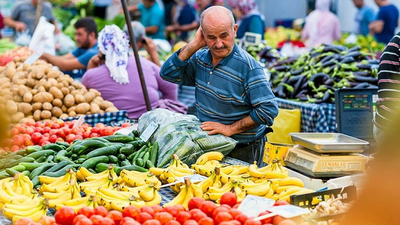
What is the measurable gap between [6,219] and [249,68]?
1881 millimetres

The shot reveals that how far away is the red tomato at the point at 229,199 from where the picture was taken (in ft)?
8.28

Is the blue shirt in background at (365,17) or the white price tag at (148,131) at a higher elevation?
the blue shirt in background at (365,17)

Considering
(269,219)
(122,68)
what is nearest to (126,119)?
(122,68)

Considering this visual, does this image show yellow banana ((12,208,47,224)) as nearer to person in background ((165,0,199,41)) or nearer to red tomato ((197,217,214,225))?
red tomato ((197,217,214,225))

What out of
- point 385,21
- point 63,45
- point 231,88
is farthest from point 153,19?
point 231,88

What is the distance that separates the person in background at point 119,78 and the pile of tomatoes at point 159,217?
3.51 metres

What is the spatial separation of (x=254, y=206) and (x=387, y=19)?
858 centimetres

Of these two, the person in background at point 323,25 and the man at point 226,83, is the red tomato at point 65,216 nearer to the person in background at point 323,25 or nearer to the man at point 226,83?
the man at point 226,83

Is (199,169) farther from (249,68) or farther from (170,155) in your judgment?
(249,68)

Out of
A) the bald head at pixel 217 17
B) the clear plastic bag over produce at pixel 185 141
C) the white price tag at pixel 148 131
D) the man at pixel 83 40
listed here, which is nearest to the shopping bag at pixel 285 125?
the clear plastic bag over produce at pixel 185 141

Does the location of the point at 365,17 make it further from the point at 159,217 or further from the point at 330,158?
the point at 159,217

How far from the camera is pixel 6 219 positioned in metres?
2.67

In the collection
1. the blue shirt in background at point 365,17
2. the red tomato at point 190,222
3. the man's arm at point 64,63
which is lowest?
the red tomato at point 190,222

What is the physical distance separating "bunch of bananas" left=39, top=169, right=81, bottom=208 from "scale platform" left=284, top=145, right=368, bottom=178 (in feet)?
4.37
